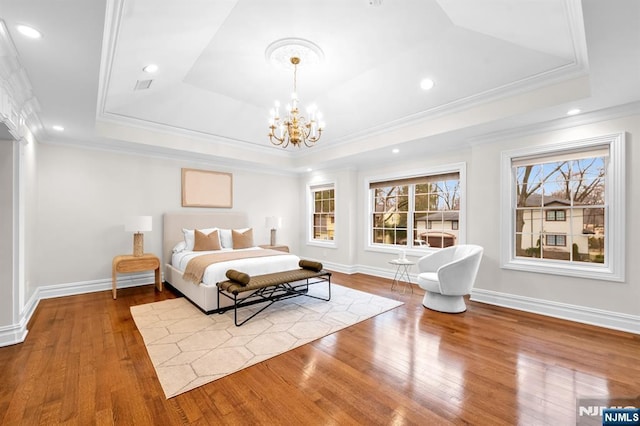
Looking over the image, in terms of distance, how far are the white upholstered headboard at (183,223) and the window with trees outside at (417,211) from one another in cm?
323

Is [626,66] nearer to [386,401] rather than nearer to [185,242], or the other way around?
[386,401]

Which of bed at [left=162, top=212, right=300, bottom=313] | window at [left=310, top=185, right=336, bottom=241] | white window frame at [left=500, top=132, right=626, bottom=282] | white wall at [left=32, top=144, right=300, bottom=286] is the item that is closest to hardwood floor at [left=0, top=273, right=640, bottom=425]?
white window frame at [left=500, top=132, right=626, bottom=282]

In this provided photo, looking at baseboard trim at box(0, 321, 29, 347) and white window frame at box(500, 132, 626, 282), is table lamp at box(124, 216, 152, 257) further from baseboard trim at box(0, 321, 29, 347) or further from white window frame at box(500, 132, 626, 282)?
white window frame at box(500, 132, 626, 282)

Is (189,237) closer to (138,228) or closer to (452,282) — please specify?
(138,228)

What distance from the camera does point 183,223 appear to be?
5398 mm

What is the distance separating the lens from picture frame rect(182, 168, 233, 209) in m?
5.56

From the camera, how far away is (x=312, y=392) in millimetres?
2053

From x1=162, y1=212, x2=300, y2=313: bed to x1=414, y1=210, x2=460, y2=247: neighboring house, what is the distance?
2.48 m

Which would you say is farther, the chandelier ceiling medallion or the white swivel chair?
the white swivel chair

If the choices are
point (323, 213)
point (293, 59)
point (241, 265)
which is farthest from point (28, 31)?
point (323, 213)

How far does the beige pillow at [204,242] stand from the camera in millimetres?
5070

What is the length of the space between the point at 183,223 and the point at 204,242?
0.70 metres

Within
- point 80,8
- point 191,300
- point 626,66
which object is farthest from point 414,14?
point 191,300

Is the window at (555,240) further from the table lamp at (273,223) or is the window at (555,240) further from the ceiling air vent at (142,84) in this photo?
the ceiling air vent at (142,84)
